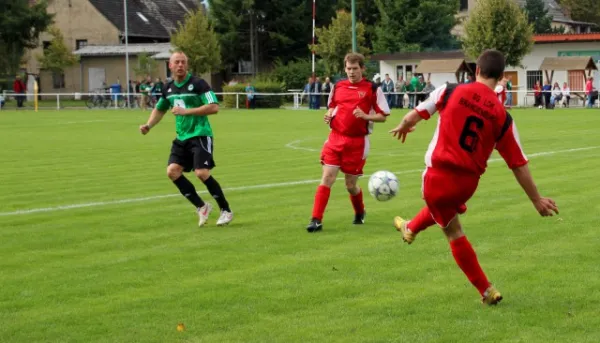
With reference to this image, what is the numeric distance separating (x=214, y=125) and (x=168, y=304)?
28.7 m

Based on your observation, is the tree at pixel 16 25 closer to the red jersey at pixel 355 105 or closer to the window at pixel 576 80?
the window at pixel 576 80

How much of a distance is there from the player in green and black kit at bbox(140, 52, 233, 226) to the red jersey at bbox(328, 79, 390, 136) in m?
1.35

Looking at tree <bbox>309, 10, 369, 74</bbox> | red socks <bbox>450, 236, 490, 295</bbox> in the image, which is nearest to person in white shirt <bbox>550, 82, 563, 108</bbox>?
tree <bbox>309, 10, 369, 74</bbox>

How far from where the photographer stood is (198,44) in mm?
64375

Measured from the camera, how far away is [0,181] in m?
16.9

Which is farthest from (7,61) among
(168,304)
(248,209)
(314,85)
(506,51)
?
(168,304)

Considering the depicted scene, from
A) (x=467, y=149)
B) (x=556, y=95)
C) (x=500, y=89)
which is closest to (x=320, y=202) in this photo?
(x=467, y=149)

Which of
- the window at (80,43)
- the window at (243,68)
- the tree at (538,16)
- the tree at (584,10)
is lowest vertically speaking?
the window at (243,68)

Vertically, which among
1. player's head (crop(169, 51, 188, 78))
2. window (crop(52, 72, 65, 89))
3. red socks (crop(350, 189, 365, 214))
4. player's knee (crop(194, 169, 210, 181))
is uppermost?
window (crop(52, 72, 65, 89))

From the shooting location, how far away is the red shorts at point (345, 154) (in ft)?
36.4

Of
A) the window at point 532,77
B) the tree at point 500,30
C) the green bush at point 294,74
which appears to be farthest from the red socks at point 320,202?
the green bush at point 294,74

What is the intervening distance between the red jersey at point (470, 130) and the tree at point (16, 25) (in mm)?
64594

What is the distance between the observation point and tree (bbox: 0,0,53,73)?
6812 centimetres

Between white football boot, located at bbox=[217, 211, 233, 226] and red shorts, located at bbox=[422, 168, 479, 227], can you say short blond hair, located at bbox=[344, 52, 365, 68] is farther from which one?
red shorts, located at bbox=[422, 168, 479, 227]
